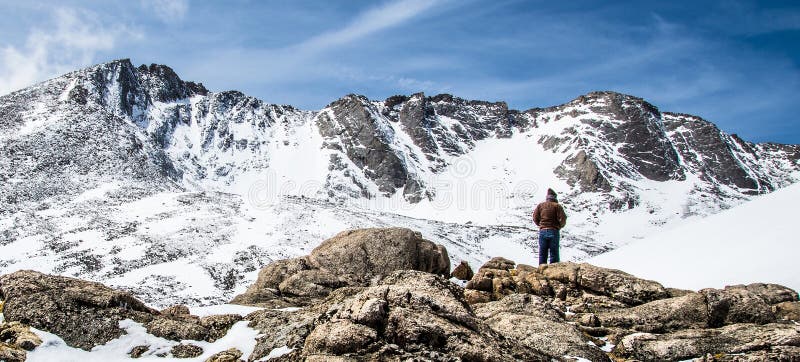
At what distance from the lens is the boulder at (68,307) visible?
28.0ft

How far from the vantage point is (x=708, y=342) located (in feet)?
28.3

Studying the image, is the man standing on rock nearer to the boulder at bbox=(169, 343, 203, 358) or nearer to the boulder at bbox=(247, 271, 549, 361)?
the boulder at bbox=(247, 271, 549, 361)

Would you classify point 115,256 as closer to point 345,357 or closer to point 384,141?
point 345,357

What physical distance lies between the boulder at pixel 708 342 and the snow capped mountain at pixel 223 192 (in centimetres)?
3533

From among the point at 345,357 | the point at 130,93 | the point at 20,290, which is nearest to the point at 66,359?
the point at 20,290

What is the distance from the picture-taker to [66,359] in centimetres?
789

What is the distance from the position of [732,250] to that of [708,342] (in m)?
6.53

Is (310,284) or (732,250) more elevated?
→ (732,250)

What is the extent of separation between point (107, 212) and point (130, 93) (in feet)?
392

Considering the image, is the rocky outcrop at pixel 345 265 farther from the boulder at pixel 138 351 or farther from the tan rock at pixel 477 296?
the boulder at pixel 138 351

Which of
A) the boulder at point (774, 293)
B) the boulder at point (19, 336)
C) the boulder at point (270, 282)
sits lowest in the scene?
the boulder at point (270, 282)

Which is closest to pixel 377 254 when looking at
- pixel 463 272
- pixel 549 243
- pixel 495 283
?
pixel 463 272

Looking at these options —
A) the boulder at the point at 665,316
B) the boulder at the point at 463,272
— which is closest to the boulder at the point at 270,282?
the boulder at the point at 463,272

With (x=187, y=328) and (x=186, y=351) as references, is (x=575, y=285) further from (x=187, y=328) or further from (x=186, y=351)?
(x=186, y=351)
